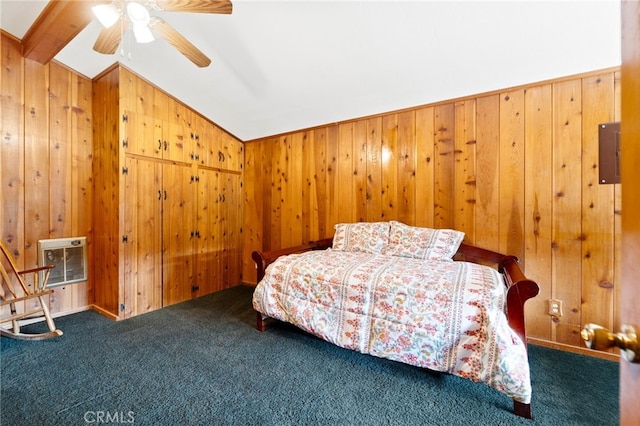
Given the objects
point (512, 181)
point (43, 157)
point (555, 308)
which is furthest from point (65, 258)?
point (555, 308)

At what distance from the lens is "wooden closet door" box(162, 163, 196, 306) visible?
2932 millimetres

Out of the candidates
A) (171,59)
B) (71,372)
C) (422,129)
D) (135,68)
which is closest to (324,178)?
(422,129)

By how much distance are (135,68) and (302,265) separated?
253cm

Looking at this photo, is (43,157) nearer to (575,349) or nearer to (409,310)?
(409,310)

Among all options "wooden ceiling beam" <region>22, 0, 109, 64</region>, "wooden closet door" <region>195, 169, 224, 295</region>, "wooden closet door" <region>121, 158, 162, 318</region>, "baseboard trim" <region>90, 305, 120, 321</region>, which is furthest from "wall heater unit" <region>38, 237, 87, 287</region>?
"wooden ceiling beam" <region>22, 0, 109, 64</region>

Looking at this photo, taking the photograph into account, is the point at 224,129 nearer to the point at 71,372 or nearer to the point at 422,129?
the point at 422,129

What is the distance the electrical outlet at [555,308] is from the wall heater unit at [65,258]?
4.36 meters

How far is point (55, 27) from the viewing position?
6.72 feet

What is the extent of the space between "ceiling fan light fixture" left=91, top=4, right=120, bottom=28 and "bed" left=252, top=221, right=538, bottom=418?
72.7 inches

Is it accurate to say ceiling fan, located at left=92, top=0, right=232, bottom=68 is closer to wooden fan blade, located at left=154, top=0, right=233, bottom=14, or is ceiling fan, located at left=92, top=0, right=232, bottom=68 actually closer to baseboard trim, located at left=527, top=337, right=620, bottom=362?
wooden fan blade, located at left=154, top=0, right=233, bottom=14

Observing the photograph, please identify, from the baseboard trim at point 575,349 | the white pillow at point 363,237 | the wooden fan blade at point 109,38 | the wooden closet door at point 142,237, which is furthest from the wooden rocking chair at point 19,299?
the baseboard trim at point 575,349

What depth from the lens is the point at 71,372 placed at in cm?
171

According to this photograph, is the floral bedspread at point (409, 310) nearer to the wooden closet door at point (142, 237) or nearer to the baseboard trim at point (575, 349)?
the baseboard trim at point (575, 349)

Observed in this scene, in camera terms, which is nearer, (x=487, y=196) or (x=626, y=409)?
(x=626, y=409)
